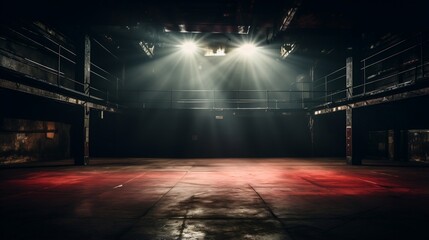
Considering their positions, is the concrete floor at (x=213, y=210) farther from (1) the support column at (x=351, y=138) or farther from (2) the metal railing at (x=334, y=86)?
(2) the metal railing at (x=334, y=86)

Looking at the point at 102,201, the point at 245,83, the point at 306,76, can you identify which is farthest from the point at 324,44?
the point at 102,201

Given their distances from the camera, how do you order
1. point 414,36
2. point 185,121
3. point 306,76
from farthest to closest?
point 306,76
point 185,121
point 414,36

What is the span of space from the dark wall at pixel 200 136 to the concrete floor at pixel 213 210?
11081 millimetres

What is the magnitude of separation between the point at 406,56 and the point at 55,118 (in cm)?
1608

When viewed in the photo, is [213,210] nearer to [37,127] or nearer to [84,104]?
[84,104]

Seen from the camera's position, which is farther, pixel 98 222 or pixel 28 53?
pixel 28 53

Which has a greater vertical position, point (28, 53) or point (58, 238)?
point (28, 53)

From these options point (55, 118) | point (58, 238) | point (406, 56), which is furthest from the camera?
point (55, 118)

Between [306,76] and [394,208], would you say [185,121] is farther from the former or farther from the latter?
[394,208]

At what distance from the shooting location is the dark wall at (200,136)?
1836 cm

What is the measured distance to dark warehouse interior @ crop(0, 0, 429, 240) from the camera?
419 centimetres

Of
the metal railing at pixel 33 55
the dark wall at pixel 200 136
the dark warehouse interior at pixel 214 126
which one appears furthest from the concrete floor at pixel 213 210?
the dark wall at pixel 200 136

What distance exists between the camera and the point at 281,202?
16.6 ft

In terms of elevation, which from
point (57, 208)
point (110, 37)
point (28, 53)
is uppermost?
point (110, 37)
